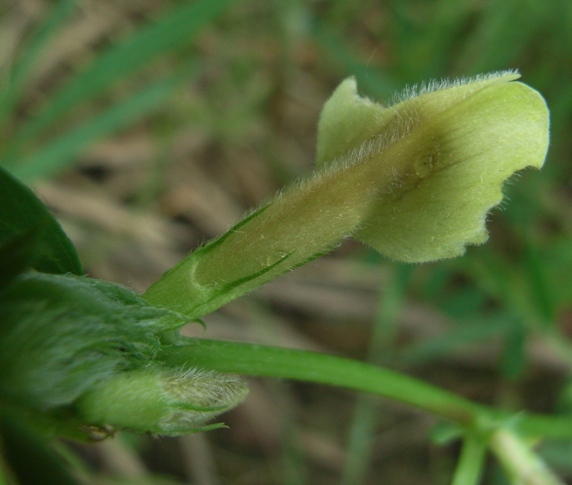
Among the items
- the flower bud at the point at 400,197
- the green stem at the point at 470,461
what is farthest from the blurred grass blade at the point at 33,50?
the green stem at the point at 470,461

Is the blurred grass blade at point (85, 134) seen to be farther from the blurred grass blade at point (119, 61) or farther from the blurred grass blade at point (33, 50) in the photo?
the blurred grass blade at point (33, 50)

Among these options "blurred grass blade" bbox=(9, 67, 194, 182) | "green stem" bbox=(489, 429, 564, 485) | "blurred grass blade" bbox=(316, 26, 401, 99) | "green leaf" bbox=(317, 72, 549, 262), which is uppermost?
"blurred grass blade" bbox=(316, 26, 401, 99)

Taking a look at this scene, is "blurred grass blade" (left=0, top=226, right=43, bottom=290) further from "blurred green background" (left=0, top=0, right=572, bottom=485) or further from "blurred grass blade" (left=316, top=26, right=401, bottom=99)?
"blurred grass blade" (left=316, top=26, right=401, bottom=99)

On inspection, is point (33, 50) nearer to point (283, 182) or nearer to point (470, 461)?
point (283, 182)

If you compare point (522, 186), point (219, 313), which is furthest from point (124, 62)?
point (522, 186)

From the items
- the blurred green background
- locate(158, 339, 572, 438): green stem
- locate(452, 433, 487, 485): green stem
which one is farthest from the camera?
the blurred green background

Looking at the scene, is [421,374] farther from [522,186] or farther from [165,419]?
[165,419]

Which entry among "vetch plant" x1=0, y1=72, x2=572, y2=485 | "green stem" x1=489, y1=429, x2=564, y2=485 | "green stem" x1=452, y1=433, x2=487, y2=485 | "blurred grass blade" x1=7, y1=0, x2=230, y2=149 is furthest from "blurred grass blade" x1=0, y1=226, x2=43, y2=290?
"blurred grass blade" x1=7, y1=0, x2=230, y2=149

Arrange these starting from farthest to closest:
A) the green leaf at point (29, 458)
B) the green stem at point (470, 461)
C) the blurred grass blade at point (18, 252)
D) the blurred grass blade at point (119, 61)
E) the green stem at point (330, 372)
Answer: the blurred grass blade at point (119, 61), the green stem at point (470, 461), the green stem at point (330, 372), the blurred grass blade at point (18, 252), the green leaf at point (29, 458)
